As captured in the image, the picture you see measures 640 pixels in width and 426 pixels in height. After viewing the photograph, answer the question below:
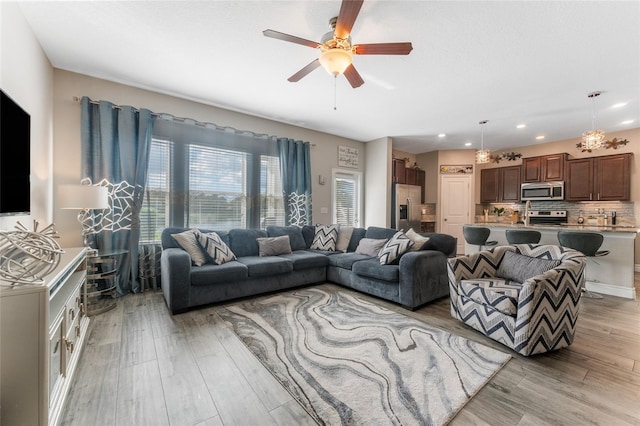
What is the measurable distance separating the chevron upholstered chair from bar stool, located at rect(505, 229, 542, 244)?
1719 millimetres

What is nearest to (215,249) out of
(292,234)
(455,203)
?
(292,234)

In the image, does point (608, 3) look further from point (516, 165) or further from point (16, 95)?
point (516, 165)

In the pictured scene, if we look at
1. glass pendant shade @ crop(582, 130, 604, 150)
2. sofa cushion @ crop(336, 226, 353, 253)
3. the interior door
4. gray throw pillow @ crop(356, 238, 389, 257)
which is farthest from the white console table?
the interior door

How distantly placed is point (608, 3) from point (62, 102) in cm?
544

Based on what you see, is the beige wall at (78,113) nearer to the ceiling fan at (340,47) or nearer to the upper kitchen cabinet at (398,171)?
the ceiling fan at (340,47)

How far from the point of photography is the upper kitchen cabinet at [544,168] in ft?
19.2

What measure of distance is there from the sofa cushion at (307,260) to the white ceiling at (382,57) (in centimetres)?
236

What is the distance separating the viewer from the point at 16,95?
2064 millimetres

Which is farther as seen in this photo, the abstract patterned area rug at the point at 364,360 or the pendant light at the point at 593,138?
the pendant light at the point at 593,138

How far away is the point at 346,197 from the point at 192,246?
3.74 metres

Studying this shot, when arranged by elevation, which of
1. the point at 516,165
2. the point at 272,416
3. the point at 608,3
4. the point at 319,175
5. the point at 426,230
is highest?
the point at 608,3

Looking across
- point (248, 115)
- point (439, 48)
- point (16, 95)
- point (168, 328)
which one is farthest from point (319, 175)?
point (16, 95)

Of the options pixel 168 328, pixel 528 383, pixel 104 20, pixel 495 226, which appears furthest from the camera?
pixel 495 226

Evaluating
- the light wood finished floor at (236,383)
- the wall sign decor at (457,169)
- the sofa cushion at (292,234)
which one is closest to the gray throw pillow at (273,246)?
the sofa cushion at (292,234)
